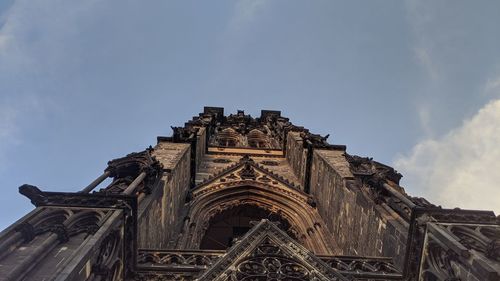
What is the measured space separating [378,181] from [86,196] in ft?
22.2

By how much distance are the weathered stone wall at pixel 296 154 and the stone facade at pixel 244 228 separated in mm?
398

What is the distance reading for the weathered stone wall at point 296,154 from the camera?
20.6 metres

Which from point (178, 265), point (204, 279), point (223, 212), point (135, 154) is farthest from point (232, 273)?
point (223, 212)

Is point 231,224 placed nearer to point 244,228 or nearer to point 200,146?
point 244,228

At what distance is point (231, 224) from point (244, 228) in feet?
1.66

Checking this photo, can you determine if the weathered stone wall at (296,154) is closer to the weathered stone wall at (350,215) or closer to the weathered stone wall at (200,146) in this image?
the weathered stone wall at (350,215)

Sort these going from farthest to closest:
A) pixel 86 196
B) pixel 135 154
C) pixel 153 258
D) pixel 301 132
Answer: pixel 301 132 → pixel 135 154 → pixel 153 258 → pixel 86 196

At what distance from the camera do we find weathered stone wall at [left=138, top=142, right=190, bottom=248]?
11398 mm

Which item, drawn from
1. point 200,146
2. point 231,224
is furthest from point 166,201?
point 200,146

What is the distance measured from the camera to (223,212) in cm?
1867

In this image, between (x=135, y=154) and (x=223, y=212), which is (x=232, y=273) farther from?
(x=223, y=212)

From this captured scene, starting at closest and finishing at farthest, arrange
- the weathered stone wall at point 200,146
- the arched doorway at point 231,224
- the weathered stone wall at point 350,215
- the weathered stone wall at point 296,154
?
the weathered stone wall at point 350,215, the arched doorway at point 231,224, the weathered stone wall at point 296,154, the weathered stone wall at point 200,146

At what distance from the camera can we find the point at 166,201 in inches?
544

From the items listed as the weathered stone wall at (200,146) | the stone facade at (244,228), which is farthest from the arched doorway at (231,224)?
the weathered stone wall at (200,146)
